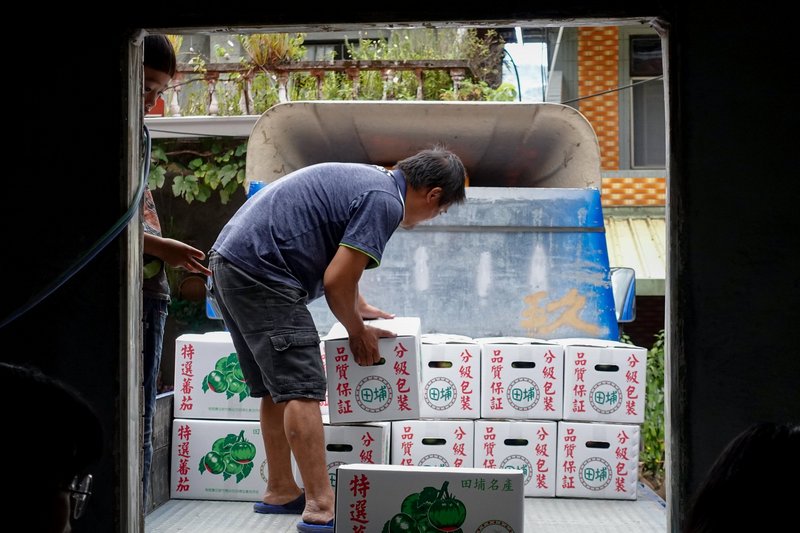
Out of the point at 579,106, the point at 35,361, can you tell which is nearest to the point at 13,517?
the point at 35,361

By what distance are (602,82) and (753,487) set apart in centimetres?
1098

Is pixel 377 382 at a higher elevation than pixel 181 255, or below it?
below

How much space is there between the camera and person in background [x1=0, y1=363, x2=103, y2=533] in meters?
1.27

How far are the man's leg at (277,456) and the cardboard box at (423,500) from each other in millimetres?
701

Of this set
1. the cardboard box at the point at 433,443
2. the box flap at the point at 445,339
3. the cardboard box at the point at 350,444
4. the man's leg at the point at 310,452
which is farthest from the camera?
the box flap at the point at 445,339

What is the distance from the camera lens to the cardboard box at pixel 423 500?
305 centimetres

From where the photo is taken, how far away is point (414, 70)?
334 inches

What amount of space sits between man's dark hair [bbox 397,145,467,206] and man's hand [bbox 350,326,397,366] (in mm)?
604

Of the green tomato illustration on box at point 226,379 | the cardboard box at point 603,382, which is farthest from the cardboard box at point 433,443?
the green tomato illustration on box at point 226,379

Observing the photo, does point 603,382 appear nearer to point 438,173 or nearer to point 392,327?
point 392,327

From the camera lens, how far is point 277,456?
12.4 ft

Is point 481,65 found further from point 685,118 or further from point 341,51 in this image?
point 685,118

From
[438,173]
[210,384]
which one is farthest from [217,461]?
[438,173]

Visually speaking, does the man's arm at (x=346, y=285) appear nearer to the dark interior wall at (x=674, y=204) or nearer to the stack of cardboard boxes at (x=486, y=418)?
the dark interior wall at (x=674, y=204)
